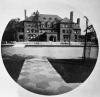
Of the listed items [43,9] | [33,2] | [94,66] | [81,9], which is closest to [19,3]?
[33,2]

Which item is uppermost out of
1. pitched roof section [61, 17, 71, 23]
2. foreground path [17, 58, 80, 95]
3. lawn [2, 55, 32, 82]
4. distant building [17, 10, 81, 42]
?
pitched roof section [61, 17, 71, 23]

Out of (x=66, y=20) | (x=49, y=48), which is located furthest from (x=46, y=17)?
(x=49, y=48)

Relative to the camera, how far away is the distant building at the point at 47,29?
2.72 m

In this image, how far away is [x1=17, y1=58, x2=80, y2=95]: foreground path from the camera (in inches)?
105

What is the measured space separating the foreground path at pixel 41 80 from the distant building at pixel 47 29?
0.56 meters

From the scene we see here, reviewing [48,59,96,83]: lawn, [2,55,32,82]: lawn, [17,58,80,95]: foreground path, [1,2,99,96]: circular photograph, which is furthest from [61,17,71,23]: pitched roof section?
[2,55,32,82]: lawn

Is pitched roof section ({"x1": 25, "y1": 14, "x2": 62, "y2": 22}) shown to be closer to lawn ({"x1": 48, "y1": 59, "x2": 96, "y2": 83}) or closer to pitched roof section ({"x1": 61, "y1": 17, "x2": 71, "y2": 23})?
pitched roof section ({"x1": 61, "y1": 17, "x2": 71, "y2": 23})

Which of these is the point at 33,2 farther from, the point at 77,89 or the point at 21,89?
the point at 77,89

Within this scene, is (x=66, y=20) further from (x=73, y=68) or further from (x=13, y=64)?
(x=13, y=64)

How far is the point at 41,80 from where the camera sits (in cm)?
269

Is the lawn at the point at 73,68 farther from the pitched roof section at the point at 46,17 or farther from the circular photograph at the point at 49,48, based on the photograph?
the pitched roof section at the point at 46,17

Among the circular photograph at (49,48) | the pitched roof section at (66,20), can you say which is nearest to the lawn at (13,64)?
the circular photograph at (49,48)

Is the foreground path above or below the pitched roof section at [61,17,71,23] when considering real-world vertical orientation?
below

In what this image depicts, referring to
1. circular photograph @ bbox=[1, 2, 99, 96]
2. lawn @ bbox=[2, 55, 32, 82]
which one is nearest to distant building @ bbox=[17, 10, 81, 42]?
circular photograph @ bbox=[1, 2, 99, 96]
